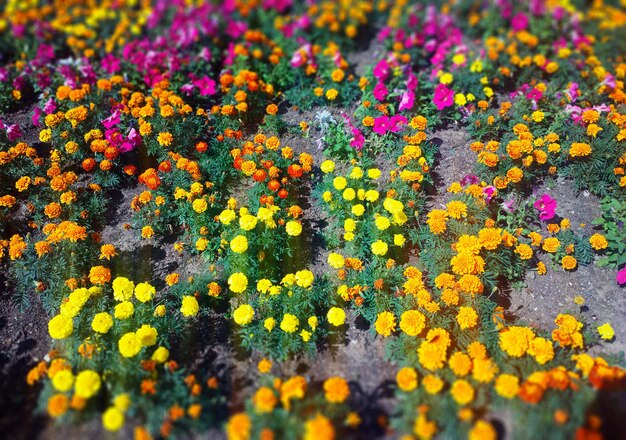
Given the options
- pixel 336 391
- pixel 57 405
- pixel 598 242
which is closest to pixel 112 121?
pixel 57 405

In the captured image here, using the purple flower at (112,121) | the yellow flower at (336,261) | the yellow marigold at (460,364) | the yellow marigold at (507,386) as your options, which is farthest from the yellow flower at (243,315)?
the purple flower at (112,121)

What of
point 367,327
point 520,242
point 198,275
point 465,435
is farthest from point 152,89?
point 465,435

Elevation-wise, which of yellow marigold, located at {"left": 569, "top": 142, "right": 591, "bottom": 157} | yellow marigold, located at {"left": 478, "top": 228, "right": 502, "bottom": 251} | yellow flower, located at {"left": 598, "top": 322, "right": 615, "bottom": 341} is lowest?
yellow flower, located at {"left": 598, "top": 322, "right": 615, "bottom": 341}

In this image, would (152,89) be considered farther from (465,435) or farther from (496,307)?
(465,435)

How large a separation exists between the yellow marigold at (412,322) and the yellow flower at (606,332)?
5.60 feet

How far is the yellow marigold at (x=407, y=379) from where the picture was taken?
11.5ft

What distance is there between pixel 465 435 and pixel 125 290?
3.12m

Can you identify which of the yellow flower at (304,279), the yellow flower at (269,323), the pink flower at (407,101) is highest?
the pink flower at (407,101)

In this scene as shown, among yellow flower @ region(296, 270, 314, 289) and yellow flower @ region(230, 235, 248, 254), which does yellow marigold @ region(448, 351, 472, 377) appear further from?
yellow flower @ region(230, 235, 248, 254)

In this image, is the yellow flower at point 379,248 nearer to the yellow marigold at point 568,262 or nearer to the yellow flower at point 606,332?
the yellow marigold at point 568,262

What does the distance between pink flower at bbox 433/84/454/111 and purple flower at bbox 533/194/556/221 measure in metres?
1.75

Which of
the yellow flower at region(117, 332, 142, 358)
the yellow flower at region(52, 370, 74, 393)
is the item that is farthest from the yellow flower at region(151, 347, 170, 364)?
the yellow flower at region(52, 370, 74, 393)

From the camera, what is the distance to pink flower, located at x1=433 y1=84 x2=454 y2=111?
565cm

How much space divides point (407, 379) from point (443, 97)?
371 centimetres
